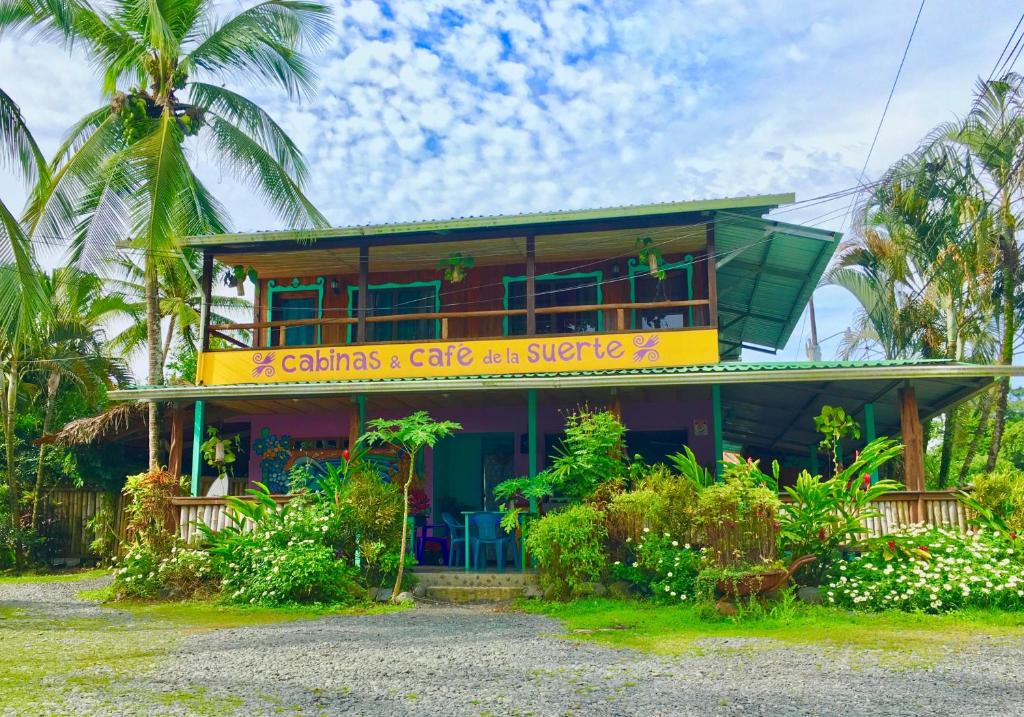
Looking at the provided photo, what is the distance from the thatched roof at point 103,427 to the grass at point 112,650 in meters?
4.15

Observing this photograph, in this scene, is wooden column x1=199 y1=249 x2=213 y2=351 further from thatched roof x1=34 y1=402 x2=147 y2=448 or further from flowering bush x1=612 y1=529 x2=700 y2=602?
flowering bush x1=612 y1=529 x2=700 y2=602

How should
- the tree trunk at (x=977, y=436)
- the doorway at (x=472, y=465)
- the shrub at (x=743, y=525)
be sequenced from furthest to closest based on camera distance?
the tree trunk at (x=977, y=436) → the doorway at (x=472, y=465) → the shrub at (x=743, y=525)

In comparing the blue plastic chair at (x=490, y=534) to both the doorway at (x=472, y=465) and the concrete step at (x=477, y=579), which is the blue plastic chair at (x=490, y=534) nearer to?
the concrete step at (x=477, y=579)

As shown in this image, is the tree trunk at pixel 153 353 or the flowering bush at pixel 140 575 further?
the tree trunk at pixel 153 353

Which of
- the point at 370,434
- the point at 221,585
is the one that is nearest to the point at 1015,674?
the point at 370,434

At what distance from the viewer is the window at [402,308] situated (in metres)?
15.8

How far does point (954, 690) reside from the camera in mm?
6152

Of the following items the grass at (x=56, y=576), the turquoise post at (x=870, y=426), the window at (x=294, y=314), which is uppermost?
the window at (x=294, y=314)

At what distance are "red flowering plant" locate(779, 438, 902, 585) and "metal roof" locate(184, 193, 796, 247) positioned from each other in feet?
13.1

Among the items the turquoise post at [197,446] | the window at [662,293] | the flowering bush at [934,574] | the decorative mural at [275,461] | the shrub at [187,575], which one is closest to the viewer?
the flowering bush at [934,574]

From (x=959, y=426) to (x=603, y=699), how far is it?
18297mm

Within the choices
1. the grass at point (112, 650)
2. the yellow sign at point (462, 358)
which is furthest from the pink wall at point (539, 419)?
the grass at point (112, 650)

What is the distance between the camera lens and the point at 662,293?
1494cm

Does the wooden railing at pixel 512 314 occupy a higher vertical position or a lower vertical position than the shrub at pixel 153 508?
higher
